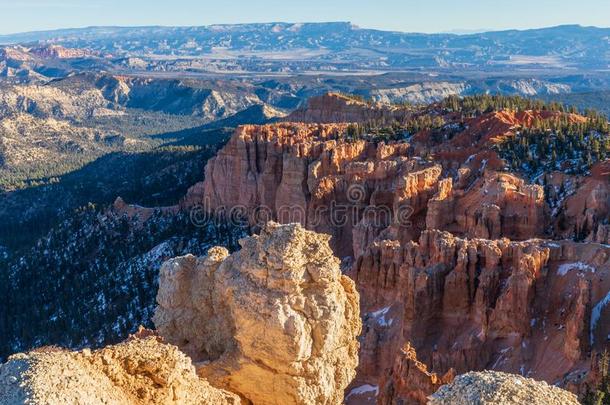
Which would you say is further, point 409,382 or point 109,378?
point 409,382

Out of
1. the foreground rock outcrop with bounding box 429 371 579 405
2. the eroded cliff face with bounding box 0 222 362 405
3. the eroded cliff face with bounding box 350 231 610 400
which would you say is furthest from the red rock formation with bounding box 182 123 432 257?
the foreground rock outcrop with bounding box 429 371 579 405

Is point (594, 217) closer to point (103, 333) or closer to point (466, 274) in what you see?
point (466, 274)

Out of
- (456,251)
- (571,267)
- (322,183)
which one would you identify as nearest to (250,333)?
(456,251)

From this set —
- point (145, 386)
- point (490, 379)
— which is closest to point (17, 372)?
point (145, 386)

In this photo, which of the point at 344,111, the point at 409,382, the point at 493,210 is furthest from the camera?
the point at 344,111

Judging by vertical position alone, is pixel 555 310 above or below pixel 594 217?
below

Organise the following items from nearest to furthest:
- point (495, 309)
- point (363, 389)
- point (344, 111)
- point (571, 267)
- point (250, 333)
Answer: point (250, 333), point (571, 267), point (495, 309), point (363, 389), point (344, 111)

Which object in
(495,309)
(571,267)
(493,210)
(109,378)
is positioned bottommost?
(495,309)

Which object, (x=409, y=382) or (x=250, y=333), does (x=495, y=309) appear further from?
(x=250, y=333)
